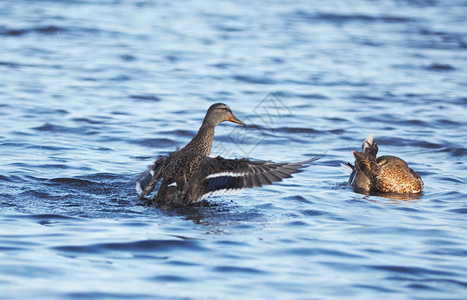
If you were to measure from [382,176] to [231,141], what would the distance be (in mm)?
3147

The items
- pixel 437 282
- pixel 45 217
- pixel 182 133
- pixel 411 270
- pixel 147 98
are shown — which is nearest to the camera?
pixel 437 282

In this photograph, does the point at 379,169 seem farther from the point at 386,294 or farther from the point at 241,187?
the point at 386,294

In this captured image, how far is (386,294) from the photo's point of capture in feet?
15.7

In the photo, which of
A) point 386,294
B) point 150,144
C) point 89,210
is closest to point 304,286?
point 386,294

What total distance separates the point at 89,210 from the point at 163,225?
817mm

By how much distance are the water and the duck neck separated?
54 centimetres

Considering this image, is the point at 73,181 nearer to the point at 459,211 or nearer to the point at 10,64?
the point at 459,211

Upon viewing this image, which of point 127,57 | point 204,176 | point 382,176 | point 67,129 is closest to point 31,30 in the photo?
point 127,57

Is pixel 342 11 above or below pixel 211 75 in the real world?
above

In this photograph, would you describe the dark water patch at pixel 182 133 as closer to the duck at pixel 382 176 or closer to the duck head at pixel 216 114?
the duck head at pixel 216 114

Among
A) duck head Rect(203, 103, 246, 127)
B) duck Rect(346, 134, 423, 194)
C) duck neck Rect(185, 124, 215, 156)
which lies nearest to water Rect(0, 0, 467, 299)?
duck Rect(346, 134, 423, 194)

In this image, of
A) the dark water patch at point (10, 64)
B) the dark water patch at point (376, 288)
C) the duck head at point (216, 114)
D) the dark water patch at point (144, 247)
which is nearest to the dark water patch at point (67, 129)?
the duck head at point (216, 114)

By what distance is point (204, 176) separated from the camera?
688 centimetres

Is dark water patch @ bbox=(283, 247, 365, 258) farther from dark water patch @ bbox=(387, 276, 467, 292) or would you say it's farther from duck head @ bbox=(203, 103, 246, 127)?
duck head @ bbox=(203, 103, 246, 127)
